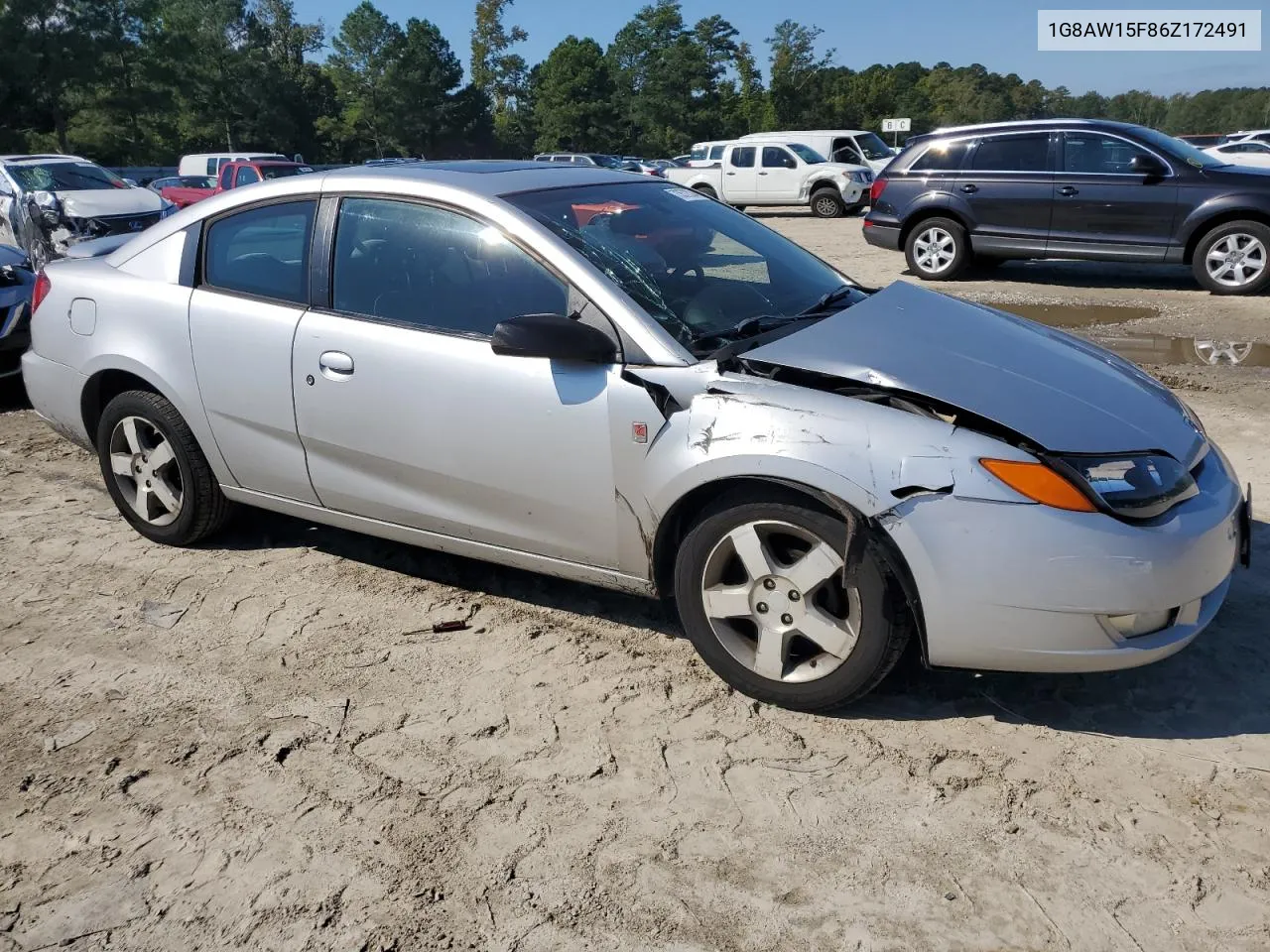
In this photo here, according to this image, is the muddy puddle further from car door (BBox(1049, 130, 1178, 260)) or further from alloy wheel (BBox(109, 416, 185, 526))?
alloy wheel (BBox(109, 416, 185, 526))

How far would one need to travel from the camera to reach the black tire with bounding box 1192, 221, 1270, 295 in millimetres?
9930

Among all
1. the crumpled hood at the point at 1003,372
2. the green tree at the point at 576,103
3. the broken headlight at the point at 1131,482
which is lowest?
the broken headlight at the point at 1131,482

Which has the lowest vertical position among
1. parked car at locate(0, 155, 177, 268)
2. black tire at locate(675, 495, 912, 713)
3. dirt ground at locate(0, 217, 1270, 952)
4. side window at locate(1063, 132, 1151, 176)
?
dirt ground at locate(0, 217, 1270, 952)

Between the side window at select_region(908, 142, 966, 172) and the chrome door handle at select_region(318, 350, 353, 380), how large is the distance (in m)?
9.78

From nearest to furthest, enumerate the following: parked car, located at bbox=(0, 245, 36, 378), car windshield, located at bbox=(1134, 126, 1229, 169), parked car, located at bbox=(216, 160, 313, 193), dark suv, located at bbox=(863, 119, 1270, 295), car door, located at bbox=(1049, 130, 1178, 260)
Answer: parked car, located at bbox=(0, 245, 36, 378) → dark suv, located at bbox=(863, 119, 1270, 295) → car windshield, located at bbox=(1134, 126, 1229, 169) → car door, located at bbox=(1049, 130, 1178, 260) → parked car, located at bbox=(216, 160, 313, 193)

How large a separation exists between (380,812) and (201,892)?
1.52 ft

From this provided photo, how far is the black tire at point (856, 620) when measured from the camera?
2.88 metres

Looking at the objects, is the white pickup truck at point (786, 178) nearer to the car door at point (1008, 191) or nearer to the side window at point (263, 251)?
the car door at point (1008, 191)

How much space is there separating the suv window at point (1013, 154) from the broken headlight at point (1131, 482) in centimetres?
934

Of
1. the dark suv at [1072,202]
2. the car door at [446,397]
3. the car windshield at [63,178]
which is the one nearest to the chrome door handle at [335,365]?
the car door at [446,397]

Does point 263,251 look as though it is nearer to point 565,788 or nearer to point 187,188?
point 565,788

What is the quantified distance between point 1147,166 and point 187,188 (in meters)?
18.7

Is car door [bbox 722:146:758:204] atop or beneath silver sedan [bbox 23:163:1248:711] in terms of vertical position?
atop

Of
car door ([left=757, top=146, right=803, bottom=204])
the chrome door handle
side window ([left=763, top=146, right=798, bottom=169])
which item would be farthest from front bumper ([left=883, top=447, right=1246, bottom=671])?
side window ([left=763, top=146, right=798, bottom=169])
